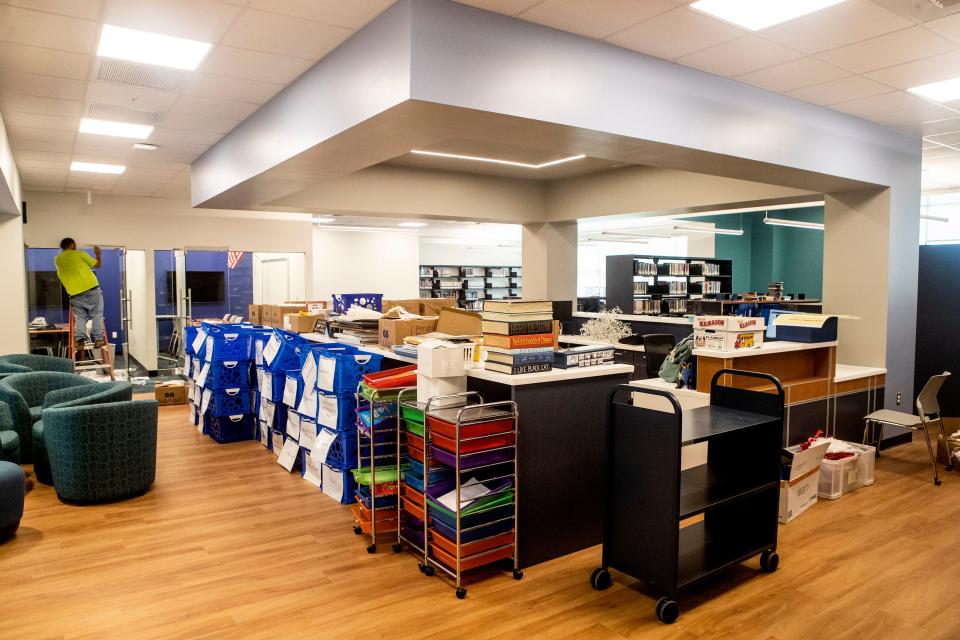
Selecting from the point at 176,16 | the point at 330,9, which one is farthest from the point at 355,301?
the point at 330,9

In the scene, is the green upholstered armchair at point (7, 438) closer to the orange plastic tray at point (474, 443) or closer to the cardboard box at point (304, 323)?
the cardboard box at point (304, 323)

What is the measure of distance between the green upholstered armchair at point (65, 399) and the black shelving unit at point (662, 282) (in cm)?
821

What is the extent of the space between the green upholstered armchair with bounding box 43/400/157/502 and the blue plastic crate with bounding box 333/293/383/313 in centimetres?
248

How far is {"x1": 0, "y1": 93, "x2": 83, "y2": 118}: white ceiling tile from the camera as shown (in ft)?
16.1

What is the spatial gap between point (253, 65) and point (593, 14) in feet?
7.53

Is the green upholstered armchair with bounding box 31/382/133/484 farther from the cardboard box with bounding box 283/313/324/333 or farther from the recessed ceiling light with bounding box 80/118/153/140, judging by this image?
the recessed ceiling light with bounding box 80/118/153/140

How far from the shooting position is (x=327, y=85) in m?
4.01

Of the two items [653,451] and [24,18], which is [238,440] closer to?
[24,18]

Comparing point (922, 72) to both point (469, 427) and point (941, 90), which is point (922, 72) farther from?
point (469, 427)

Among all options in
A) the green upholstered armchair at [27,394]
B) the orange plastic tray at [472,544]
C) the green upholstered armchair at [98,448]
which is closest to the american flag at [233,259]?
the green upholstered armchair at [27,394]

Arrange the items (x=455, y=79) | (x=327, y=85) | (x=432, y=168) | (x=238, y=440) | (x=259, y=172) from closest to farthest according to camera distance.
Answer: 1. (x=455, y=79)
2. (x=327, y=85)
3. (x=259, y=172)
4. (x=238, y=440)
5. (x=432, y=168)

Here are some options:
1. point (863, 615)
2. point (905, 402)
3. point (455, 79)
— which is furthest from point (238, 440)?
point (905, 402)

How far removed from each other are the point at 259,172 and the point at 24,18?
200 centimetres

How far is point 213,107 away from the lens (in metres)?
5.17
